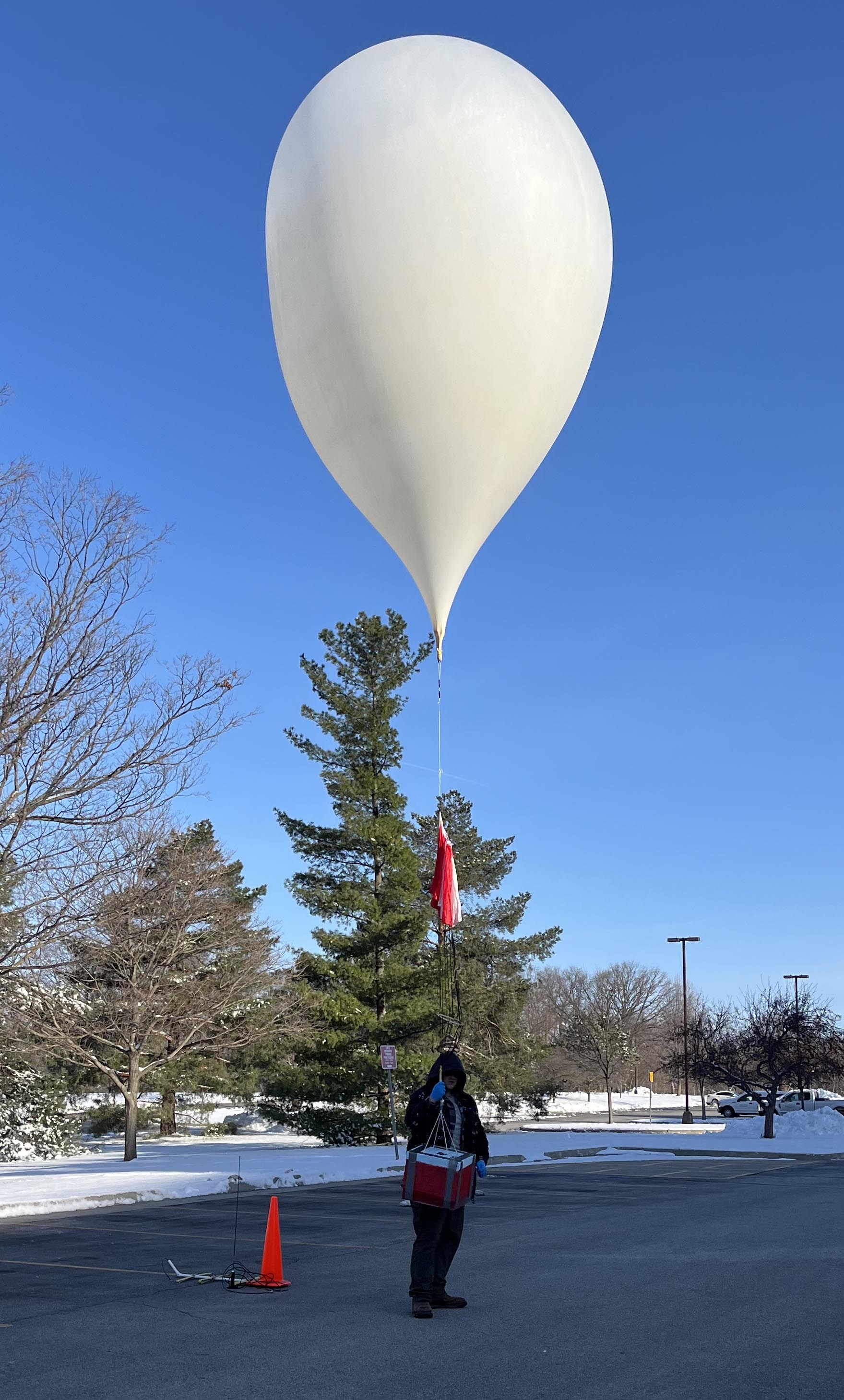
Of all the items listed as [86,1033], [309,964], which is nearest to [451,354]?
[86,1033]

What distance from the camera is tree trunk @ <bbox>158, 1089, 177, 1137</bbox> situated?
37219mm

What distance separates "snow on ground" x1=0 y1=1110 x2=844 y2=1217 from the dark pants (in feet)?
28.9

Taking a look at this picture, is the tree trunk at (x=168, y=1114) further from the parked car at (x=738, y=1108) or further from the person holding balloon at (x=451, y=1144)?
the person holding balloon at (x=451, y=1144)

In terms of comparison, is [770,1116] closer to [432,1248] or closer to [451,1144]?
[451,1144]

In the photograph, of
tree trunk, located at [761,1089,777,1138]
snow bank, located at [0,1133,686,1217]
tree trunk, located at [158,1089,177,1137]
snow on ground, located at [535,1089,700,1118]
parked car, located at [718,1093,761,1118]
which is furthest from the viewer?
snow on ground, located at [535,1089,700,1118]

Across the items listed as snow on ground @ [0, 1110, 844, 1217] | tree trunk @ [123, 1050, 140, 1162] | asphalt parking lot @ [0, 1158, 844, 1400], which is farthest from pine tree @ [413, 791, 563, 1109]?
asphalt parking lot @ [0, 1158, 844, 1400]

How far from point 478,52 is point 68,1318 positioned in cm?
1145

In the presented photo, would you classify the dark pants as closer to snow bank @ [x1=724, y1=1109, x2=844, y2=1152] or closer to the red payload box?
the red payload box

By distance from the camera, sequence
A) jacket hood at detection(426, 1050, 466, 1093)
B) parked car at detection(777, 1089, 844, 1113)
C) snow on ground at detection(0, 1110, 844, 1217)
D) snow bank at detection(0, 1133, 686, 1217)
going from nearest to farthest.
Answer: jacket hood at detection(426, 1050, 466, 1093)
snow bank at detection(0, 1133, 686, 1217)
snow on ground at detection(0, 1110, 844, 1217)
parked car at detection(777, 1089, 844, 1113)

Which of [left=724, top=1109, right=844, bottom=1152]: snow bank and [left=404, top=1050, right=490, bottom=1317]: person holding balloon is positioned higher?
[left=404, top=1050, right=490, bottom=1317]: person holding balloon

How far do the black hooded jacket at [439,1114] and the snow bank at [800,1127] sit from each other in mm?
31172

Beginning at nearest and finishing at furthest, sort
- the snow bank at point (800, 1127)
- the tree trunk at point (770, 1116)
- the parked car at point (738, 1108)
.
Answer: the tree trunk at point (770, 1116)
the snow bank at point (800, 1127)
the parked car at point (738, 1108)

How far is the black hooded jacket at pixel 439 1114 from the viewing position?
7879 mm

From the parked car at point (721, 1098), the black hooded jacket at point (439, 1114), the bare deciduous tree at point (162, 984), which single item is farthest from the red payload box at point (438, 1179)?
the parked car at point (721, 1098)
